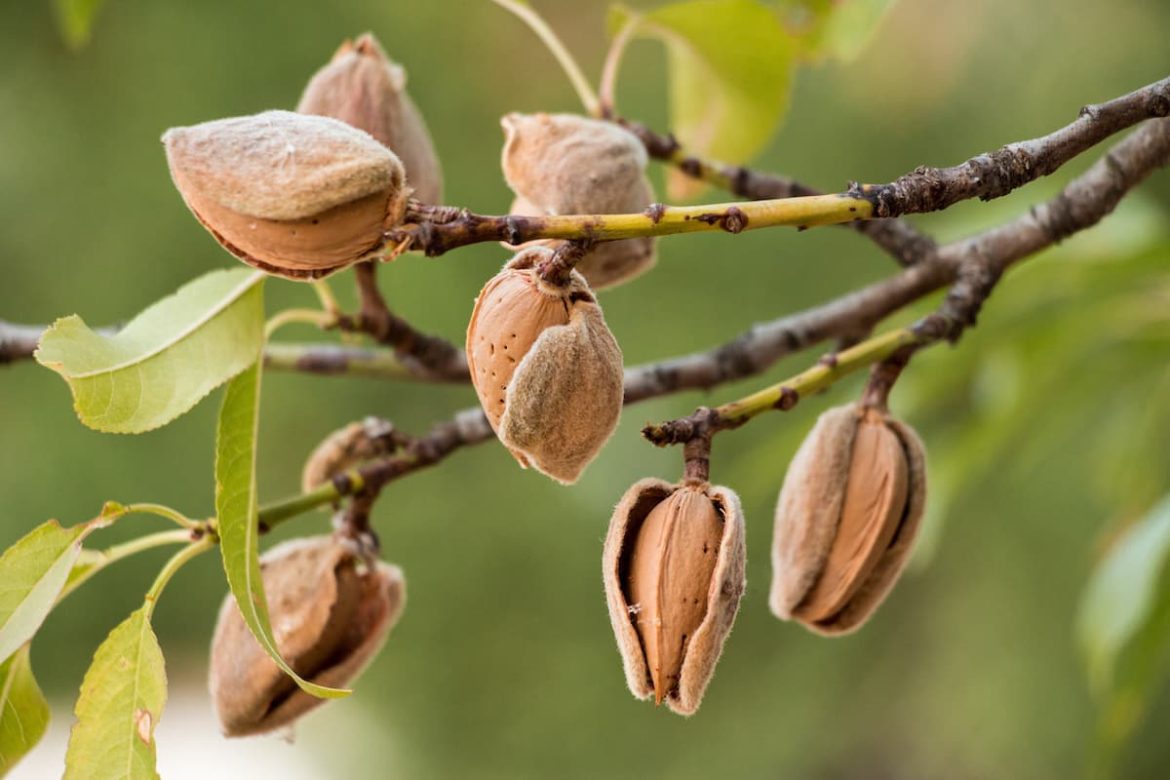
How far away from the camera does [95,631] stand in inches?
95.0

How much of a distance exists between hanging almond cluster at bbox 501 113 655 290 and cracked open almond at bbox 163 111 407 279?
0.52 feet

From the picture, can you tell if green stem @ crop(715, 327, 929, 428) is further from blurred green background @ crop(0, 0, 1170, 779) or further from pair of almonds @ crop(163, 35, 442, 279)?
blurred green background @ crop(0, 0, 1170, 779)

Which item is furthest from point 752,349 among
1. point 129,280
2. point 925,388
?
point 129,280

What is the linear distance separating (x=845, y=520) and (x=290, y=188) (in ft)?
1.15

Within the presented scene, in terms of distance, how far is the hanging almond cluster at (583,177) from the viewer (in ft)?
2.34

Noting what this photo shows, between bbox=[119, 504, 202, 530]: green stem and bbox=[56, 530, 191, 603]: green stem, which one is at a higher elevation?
bbox=[119, 504, 202, 530]: green stem

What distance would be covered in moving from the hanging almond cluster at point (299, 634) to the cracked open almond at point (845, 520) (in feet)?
0.84

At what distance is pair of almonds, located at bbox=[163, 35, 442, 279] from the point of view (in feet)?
1.81

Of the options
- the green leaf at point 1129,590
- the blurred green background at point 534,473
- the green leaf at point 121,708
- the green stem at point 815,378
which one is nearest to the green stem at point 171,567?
the green leaf at point 121,708

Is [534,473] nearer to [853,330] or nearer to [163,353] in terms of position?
[853,330]

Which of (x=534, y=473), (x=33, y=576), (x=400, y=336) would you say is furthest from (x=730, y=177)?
(x=534, y=473)

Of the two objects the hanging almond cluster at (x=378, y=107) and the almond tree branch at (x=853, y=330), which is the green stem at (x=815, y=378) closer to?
the almond tree branch at (x=853, y=330)

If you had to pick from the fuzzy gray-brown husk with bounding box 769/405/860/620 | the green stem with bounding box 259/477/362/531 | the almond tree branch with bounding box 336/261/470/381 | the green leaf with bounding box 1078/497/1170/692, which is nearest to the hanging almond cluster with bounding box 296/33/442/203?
the almond tree branch with bounding box 336/261/470/381

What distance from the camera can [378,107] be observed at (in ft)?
2.61
